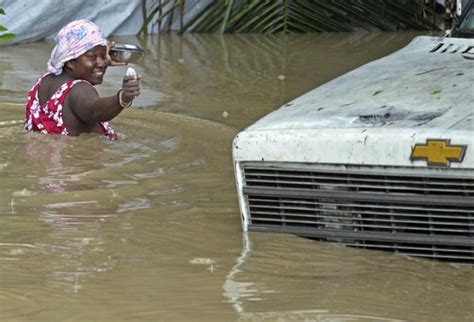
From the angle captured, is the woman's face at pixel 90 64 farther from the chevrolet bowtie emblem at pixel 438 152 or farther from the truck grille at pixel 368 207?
the chevrolet bowtie emblem at pixel 438 152

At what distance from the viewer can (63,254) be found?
17.0 ft

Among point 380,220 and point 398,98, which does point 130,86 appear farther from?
point 380,220

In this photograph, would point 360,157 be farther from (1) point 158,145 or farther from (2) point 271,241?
(1) point 158,145

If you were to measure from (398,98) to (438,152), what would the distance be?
77 cm

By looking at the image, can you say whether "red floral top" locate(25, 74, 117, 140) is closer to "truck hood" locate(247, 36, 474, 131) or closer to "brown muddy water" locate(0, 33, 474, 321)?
"brown muddy water" locate(0, 33, 474, 321)

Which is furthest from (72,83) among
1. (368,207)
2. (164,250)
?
(368,207)

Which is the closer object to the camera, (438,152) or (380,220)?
(438,152)

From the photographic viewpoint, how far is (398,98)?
5410mm

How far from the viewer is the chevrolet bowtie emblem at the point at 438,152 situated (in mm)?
4656

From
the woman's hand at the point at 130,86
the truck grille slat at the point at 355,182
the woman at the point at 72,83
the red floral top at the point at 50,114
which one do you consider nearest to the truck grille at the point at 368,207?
the truck grille slat at the point at 355,182

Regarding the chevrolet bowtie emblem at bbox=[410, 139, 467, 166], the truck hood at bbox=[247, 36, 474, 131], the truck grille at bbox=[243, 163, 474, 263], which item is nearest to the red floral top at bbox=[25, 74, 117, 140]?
the truck hood at bbox=[247, 36, 474, 131]

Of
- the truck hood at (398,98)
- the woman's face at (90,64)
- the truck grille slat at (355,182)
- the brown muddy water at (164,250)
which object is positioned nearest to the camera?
the brown muddy water at (164,250)

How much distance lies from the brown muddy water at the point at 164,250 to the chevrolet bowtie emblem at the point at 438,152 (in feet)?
1.65

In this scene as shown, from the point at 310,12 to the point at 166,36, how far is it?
1.71 meters
